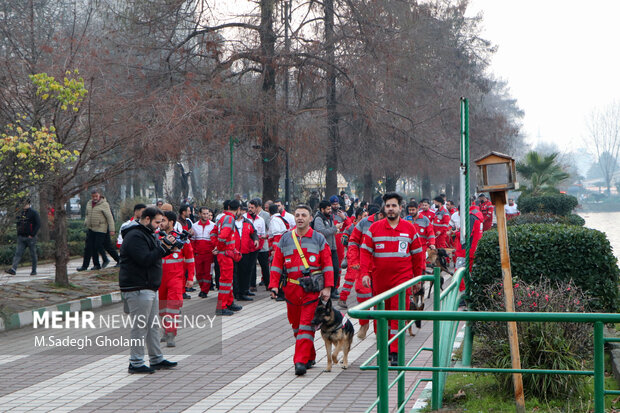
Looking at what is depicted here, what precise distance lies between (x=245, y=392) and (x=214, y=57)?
15.6 m

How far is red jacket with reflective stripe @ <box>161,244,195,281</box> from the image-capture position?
32.7ft

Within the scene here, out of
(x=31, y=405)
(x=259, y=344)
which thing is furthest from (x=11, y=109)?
(x=31, y=405)

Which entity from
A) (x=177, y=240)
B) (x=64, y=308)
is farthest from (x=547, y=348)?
(x=64, y=308)

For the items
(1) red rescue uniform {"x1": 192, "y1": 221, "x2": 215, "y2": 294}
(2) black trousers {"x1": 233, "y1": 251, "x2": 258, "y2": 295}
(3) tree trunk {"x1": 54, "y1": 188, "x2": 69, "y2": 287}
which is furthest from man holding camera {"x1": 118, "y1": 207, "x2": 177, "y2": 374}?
(3) tree trunk {"x1": 54, "y1": 188, "x2": 69, "y2": 287}

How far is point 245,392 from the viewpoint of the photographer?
7500mm

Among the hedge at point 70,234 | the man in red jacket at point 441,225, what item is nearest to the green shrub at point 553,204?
the man in red jacket at point 441,225

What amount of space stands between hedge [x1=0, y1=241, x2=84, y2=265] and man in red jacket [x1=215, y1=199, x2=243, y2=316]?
9.01 meters

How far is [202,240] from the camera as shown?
591 inches

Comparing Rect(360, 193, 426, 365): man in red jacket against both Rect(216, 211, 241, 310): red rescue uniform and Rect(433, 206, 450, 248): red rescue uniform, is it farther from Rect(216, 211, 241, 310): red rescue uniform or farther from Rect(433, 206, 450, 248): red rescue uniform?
Rect(433, 206, 450, 248): red rescue uniform

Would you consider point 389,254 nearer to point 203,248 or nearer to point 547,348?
point 547,348

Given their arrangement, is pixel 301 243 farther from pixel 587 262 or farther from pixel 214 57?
pixel 214 57

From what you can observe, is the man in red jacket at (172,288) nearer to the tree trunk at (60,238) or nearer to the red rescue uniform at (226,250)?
the red rescue uniform at (226,250)

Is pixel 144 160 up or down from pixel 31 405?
up

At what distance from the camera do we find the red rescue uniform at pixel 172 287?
32.7 ft
